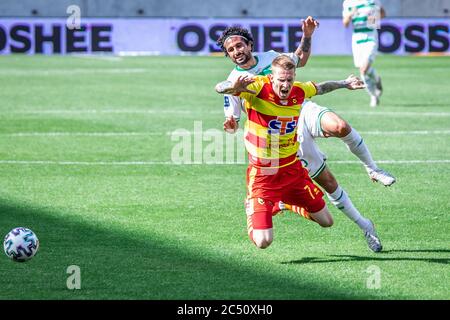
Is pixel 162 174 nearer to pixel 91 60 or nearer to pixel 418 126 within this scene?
pixel 418 126

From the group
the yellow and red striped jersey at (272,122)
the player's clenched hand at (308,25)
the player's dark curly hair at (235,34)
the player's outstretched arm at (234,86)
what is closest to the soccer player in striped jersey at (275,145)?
the yellow and red striped jersey at (272,122)

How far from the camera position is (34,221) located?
33.1ft

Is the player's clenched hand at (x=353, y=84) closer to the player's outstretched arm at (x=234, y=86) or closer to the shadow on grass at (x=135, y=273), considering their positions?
the player's outstretched arm at (x=234, y=86)

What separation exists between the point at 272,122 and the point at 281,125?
8 cm

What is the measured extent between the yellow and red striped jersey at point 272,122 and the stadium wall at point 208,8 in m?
33.6

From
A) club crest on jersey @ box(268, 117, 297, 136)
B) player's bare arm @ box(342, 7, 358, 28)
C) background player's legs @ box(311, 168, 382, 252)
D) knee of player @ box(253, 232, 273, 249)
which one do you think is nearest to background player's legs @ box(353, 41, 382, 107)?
player's bare arm @ box(342, 7, 358, 28)

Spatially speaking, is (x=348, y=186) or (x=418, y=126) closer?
(x=348, y=186)

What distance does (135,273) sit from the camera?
8.04 metres

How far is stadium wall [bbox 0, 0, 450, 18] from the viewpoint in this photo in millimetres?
41875

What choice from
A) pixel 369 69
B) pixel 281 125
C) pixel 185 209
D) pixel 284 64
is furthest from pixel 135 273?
pixel 369 69

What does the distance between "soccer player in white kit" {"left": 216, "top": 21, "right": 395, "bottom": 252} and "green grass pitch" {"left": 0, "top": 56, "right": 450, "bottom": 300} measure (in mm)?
464
